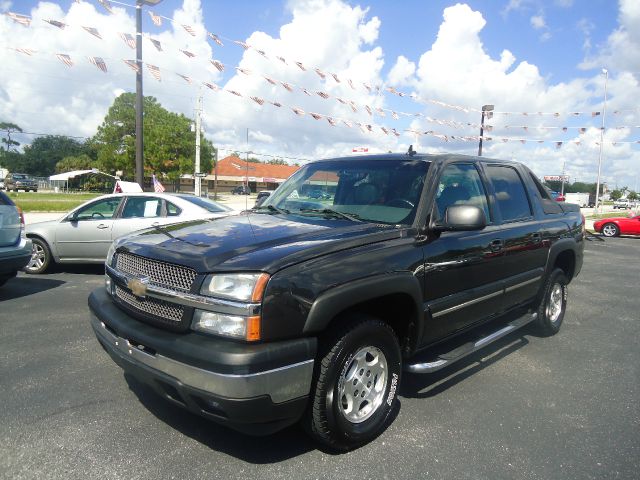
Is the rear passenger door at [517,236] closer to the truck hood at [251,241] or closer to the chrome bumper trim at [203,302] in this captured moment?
the truck hood at [251,241]

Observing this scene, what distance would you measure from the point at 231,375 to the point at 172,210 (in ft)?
20.0

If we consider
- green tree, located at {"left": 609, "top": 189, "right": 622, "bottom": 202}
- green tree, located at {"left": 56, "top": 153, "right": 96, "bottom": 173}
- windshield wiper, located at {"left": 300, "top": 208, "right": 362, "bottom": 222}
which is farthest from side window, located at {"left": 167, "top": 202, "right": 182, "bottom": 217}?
green tree, located at {"left": 609, "top": 189, "right": 622, "bottom": 202}

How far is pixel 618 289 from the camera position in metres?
8.13

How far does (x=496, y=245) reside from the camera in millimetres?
3877

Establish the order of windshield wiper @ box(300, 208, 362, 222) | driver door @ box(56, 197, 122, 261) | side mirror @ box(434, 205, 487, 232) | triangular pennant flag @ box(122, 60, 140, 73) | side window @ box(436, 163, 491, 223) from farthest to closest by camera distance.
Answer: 1. triangular pennant flag @ box(122, 60, 140, 73)
2. driver door @ box(56, 197, 122, 261)
3. side window @ box(436, 163, 491, 223)
4. windshield wiper @ box(300, 208, 362, 222)
5. side mirror @ box(434, 205, 487, 232)

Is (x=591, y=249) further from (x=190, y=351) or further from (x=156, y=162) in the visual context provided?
(x=156, y=162)

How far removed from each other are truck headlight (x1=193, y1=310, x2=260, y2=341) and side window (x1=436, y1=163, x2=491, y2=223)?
5.83 feet

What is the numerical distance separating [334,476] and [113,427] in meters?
1.48

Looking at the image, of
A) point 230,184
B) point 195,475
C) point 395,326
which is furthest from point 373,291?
point 230,184

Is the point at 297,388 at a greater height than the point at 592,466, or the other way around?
the point at 297,388

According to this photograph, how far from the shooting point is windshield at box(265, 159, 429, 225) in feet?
11.4

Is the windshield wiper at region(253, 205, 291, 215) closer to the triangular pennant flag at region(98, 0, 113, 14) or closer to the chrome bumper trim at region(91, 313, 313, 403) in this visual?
the chrome bumper trim at region(91, 313, 313, 403)

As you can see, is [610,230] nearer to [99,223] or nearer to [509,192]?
[509,192]

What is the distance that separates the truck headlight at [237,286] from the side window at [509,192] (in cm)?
265
